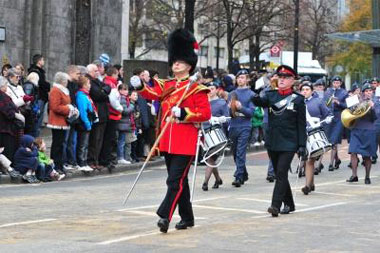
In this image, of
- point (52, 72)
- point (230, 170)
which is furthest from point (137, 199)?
point (52, 72)

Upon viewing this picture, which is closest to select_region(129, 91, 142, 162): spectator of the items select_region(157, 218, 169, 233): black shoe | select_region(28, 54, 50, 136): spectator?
select_region(28, 54, 50, 136): spectator

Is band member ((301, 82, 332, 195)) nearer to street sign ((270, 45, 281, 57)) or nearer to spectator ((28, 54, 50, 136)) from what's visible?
spectator ((28, 54, 50, 136))

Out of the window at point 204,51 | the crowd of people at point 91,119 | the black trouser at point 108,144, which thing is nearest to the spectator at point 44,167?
the crowd of people at point 91,119

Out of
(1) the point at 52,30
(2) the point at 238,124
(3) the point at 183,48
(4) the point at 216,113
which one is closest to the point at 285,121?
(3) the point at 183,48

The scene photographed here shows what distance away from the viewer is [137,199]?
50.4 feet

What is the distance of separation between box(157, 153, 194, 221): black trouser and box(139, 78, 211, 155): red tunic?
112 mm

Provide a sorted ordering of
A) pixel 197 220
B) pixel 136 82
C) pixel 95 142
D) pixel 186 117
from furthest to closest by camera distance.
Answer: pixel 95 142 → pixel 197 220 → pixel 136 82 → pixel 186 117

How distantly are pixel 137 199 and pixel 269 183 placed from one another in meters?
4.36

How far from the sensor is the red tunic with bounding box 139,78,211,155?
37.2 feet

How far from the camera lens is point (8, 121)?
60.5ft

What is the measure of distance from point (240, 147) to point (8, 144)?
4.37 m

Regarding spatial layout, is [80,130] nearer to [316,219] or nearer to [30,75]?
[30,75]

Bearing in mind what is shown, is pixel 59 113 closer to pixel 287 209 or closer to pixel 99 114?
pixel 99 114

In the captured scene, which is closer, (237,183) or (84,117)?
(237,183)
